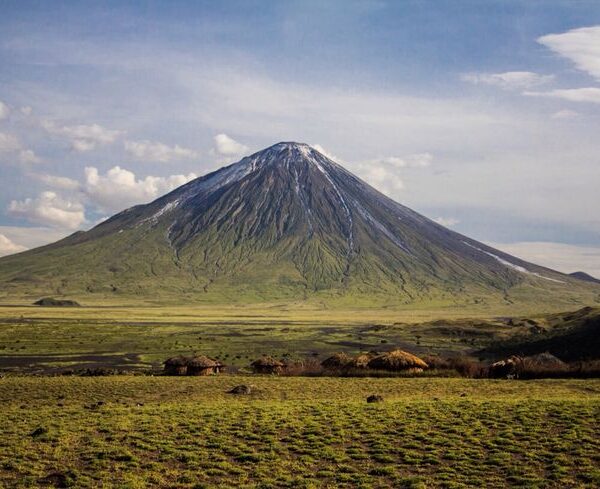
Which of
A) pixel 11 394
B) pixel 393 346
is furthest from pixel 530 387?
pixel 393 346

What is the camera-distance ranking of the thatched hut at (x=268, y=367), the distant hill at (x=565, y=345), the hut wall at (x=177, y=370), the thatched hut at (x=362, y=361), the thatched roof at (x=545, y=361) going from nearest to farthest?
the thatched roof at (x=545, y=361), the hut wall at (x=177, y=370), the thatched hut at (x=362, y=361), the thatched hut at (x=268, y=367), the distant hill at (x=565, y=345)

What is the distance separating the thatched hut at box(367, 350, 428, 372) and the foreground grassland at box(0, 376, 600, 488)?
13.7m

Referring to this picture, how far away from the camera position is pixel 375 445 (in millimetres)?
22500

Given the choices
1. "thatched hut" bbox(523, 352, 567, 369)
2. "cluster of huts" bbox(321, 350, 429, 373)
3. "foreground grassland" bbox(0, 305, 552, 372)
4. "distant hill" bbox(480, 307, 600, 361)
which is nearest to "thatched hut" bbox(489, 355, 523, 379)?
"thatched hut" bbox(523, 352, 567, 369)

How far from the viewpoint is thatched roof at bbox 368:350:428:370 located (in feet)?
167

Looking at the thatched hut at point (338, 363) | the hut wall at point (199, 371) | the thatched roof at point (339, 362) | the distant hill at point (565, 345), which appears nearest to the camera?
the hut wall at point (199, 371)

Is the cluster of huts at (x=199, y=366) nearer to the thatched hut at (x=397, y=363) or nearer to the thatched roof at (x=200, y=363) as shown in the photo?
the thatched roof at (x=200, y=363)

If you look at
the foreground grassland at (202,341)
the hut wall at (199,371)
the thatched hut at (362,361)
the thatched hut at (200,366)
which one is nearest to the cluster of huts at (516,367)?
the thatched hut at (362,361)

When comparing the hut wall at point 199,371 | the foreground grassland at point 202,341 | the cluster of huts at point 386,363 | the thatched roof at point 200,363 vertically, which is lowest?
the foreground grassland at point 202,341

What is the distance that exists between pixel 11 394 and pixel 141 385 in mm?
8287

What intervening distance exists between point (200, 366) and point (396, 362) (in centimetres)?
1679

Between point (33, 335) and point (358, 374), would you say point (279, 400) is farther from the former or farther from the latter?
point (33, 335)

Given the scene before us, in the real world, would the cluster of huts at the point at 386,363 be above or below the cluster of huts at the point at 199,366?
above

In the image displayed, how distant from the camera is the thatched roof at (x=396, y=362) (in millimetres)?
50812
